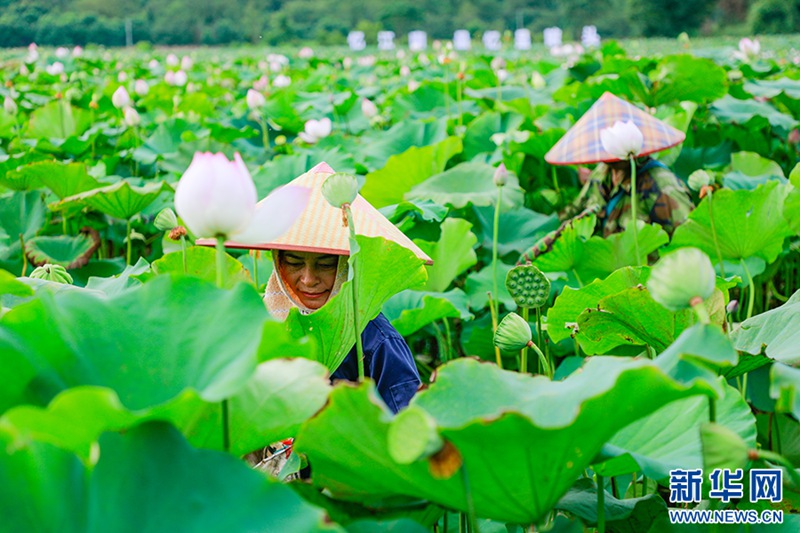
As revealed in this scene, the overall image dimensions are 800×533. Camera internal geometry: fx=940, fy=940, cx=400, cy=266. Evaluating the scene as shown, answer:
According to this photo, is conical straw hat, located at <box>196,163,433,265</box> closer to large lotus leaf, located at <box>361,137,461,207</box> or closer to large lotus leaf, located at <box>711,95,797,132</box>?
large lotus leaf, located at <box>361,137,461,207</box>

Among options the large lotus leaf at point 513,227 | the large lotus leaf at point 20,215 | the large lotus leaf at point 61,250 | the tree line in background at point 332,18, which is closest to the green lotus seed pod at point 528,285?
the large lotus leaf at point 513,227

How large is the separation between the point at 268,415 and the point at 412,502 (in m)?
0.17

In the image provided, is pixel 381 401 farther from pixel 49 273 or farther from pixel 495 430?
pixel 49 273

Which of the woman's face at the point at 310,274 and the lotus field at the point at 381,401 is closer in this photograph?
the lotus field at the point at 381,401

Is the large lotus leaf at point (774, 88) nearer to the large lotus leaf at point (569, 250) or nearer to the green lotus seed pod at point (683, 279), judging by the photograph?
the large lotus leaf at point (569, 250)

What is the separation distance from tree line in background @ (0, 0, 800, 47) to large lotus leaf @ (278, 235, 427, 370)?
40.3ft

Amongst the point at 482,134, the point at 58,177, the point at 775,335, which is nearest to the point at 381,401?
the point at 775,335

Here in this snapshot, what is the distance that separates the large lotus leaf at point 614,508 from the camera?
1021mm

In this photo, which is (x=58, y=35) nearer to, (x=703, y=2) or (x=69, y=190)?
(x=69, y=190)

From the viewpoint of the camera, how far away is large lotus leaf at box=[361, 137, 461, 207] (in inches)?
111

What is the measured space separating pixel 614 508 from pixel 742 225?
1.20 metres

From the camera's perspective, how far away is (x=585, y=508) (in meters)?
1.02

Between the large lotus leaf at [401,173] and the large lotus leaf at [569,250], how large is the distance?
749 millimetres

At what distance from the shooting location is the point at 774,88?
382 cm
